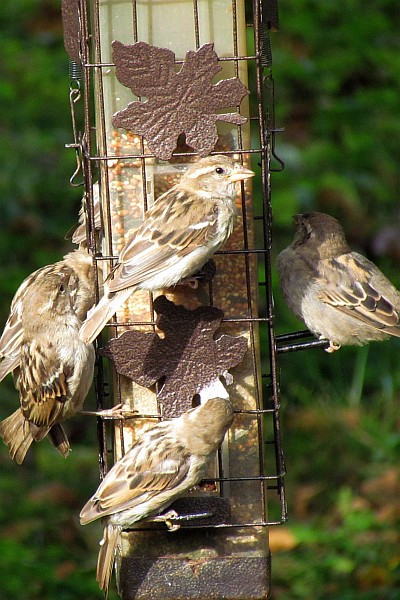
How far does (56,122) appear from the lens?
35.3ft

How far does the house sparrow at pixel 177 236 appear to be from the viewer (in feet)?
17.4

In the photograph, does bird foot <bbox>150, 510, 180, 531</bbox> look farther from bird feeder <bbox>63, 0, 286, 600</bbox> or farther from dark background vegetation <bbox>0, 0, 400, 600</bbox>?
dark background vegetation <bbox>0, 0, 400, 600</bbox>

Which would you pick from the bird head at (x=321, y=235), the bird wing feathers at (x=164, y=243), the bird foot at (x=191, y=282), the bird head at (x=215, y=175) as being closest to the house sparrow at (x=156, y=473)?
the bird foot at (x=191, y=282)

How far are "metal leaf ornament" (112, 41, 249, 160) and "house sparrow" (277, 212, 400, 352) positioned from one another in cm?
156

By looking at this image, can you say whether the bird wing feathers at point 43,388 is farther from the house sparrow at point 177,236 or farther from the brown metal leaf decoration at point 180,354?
the house sparrow at point 177,236

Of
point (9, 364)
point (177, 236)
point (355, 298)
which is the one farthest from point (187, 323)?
point (355, 298)

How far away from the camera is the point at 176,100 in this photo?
5.37 metres

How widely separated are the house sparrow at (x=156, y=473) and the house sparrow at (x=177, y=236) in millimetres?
607

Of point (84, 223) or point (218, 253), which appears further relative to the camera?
point (84, 223)

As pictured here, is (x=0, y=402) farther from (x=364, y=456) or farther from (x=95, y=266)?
(x=95, y=266)

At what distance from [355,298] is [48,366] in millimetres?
1904

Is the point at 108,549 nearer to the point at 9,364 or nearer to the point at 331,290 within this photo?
the point at 9,364

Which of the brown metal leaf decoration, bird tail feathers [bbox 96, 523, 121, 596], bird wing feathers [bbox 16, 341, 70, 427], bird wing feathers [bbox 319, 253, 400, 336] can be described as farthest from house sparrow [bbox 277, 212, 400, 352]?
bird tail feathers [bbox 96, 523, 121, 596]

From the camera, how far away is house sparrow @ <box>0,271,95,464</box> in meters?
5.90
